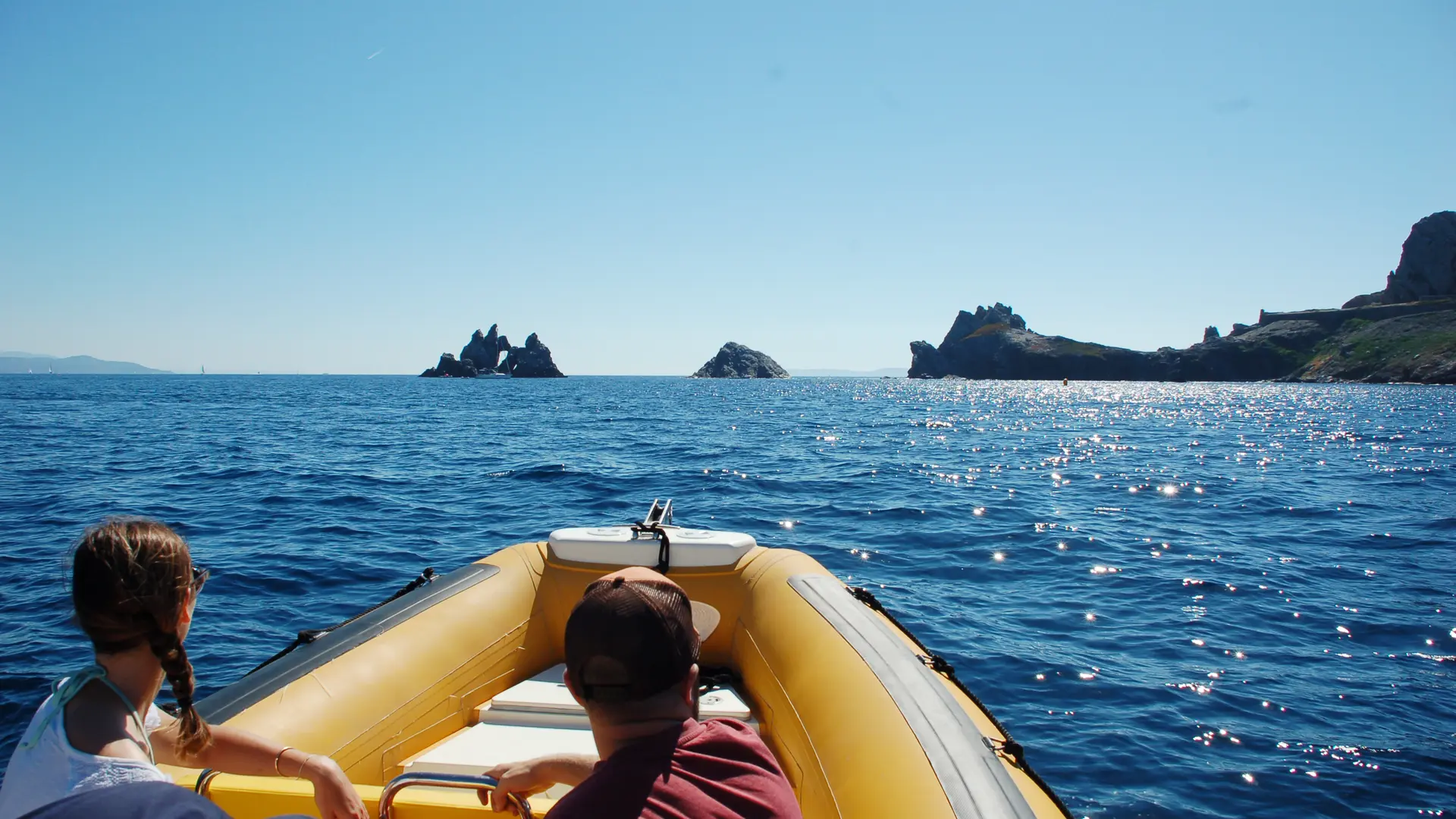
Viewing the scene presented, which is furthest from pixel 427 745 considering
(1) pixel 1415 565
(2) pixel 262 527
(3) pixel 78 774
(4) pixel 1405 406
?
(4) pixel 1405 406

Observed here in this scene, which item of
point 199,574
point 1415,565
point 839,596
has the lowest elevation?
point 1415,565

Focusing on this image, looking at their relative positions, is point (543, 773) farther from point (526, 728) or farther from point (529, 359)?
point (529, 359)

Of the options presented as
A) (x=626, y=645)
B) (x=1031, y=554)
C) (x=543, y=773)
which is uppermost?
(x=626, y=645)

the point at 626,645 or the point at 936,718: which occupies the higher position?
the point at 626,645

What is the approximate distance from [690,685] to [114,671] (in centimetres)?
132

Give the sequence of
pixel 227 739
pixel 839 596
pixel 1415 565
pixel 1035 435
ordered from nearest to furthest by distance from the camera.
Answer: pixel 227 739
pixel 839 596
pixel 1415 565
pixel 1035 435

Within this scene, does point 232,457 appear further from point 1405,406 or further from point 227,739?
point 1405,406

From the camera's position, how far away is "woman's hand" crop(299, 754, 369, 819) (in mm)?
2199

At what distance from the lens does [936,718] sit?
314 centimetres

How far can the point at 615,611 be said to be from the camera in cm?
156

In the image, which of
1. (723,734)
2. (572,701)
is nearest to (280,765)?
(723,734)

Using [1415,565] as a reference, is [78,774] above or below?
above

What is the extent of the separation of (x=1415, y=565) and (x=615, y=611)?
39.9 feet

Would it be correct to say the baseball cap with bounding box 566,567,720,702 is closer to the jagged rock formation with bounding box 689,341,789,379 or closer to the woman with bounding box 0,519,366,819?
the woman with bounding box 0,519,366,819
